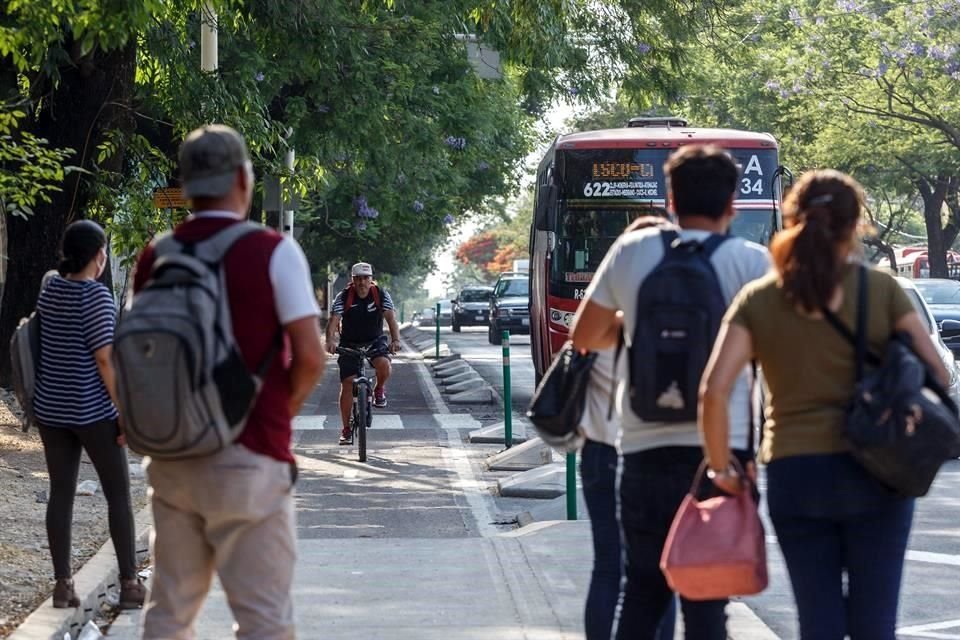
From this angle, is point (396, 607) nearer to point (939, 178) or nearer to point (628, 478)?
point (628, 478)

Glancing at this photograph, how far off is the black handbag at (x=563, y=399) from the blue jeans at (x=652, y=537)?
46 cm

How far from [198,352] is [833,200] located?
1.63 metres

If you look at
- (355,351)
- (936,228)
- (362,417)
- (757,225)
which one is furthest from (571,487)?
(936,228)

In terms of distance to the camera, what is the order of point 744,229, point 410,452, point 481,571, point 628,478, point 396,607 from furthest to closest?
point 744,229
point 410,452
point 481,571
point 396,607
point 628,478

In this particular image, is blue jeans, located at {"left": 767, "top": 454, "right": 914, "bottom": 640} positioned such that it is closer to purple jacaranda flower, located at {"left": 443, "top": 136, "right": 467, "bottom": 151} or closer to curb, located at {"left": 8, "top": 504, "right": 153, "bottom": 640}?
curb, located at {"left": 8, "top": 504, "right": 153, "bottom": 640}

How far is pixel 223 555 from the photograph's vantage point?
4.47 m

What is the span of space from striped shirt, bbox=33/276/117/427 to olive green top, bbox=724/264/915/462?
11.6 ft

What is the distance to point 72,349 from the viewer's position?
724cm

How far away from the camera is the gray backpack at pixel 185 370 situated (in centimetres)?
433

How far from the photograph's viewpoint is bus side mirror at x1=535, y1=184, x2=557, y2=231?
65.4 feet

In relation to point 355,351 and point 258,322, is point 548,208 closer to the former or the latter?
point 355,351

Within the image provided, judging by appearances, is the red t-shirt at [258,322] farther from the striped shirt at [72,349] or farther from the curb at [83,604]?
the striped shirt at [72,349]

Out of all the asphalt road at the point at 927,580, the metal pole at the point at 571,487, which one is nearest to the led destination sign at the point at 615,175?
the asphalt road at the point at 927,580

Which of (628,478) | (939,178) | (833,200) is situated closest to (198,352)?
(628,478)
